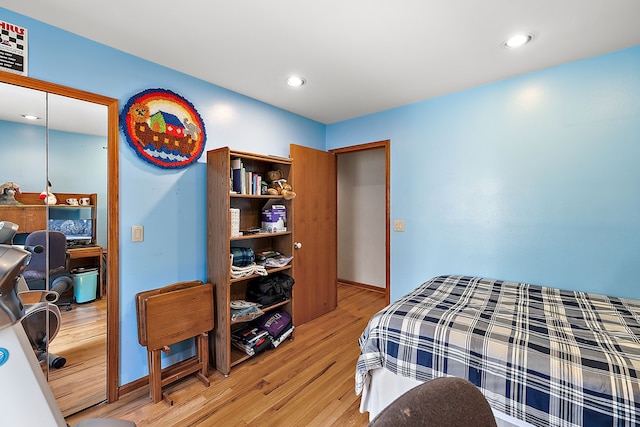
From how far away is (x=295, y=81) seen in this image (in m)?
2.38

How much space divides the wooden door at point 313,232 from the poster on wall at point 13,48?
1943 millimetres

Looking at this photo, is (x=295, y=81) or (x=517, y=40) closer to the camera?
(x=517, y=40)

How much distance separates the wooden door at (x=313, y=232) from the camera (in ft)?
9.73

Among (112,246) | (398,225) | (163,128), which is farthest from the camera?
(398,225)

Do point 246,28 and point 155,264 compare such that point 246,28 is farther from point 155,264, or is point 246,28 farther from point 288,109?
point 155,264

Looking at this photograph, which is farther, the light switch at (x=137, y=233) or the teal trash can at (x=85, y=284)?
the light switch at (x=137, y=233)

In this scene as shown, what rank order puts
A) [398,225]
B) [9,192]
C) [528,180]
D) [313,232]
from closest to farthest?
[9,192], [528,180], [398,225], [313,232]

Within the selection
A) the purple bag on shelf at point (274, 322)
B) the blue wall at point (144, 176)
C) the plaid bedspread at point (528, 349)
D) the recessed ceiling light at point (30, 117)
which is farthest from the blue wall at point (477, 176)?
the purple bag on shelf at point (274, 322)

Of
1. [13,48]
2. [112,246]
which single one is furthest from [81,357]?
[13,48]

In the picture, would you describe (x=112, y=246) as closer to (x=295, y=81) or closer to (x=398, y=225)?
(x=295, y=81)

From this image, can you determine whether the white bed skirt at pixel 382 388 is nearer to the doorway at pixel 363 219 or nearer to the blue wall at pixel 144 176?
the blue wall at pixel 144 176

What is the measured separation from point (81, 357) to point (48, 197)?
1.06 meters

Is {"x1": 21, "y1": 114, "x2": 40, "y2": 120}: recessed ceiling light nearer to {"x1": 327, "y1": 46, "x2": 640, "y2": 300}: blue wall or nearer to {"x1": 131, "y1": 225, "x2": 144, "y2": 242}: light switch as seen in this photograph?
{"x1": 131, "y1": 225, "x2": 144, "y2": 242}: light switch

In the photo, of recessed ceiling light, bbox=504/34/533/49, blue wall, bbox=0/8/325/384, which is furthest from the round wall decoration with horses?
recessed ceiling light, bbox=504/34/533/49
